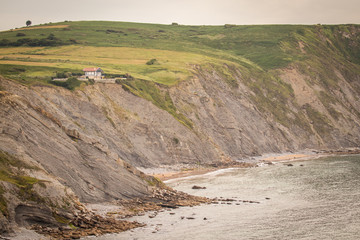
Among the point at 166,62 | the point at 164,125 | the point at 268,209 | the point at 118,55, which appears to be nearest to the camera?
the point at 268,209

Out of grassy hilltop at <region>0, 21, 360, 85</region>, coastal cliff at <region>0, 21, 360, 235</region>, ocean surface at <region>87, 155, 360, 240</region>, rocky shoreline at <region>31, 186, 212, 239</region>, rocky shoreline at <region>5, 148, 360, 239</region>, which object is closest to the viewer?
rocky shoreline at <region>31, 186, 212, 239</region>

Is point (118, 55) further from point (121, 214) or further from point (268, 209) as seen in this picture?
point (121, 214)

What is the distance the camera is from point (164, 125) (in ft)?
334

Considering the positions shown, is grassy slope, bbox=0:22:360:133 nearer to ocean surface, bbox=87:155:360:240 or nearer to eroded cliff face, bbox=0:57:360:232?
eroded cliff face, bbox=0:57:360:232

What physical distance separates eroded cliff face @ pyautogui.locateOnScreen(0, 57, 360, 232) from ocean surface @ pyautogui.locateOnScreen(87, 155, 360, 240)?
9.83 m

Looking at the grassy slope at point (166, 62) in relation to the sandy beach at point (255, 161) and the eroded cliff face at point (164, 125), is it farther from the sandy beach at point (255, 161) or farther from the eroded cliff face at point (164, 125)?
the sandy beach at point (255, 161)

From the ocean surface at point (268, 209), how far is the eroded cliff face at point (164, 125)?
9.83 metres

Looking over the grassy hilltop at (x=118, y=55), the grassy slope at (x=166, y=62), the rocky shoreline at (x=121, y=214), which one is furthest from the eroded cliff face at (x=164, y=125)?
the grassy hilltop at (x=118, y=55)

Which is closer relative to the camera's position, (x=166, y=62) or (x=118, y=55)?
(x=166, y=62)

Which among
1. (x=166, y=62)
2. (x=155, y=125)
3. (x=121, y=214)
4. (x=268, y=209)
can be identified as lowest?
(x=268, y=209)

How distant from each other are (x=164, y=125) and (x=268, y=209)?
45.7 metres

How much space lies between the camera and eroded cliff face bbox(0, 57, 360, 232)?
180 feet

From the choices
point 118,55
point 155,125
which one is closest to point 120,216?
point 155,125

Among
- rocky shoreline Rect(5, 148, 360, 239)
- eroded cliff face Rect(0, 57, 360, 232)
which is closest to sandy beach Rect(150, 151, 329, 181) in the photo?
eroded cliff face Rect(0, 57, 360, 232)
